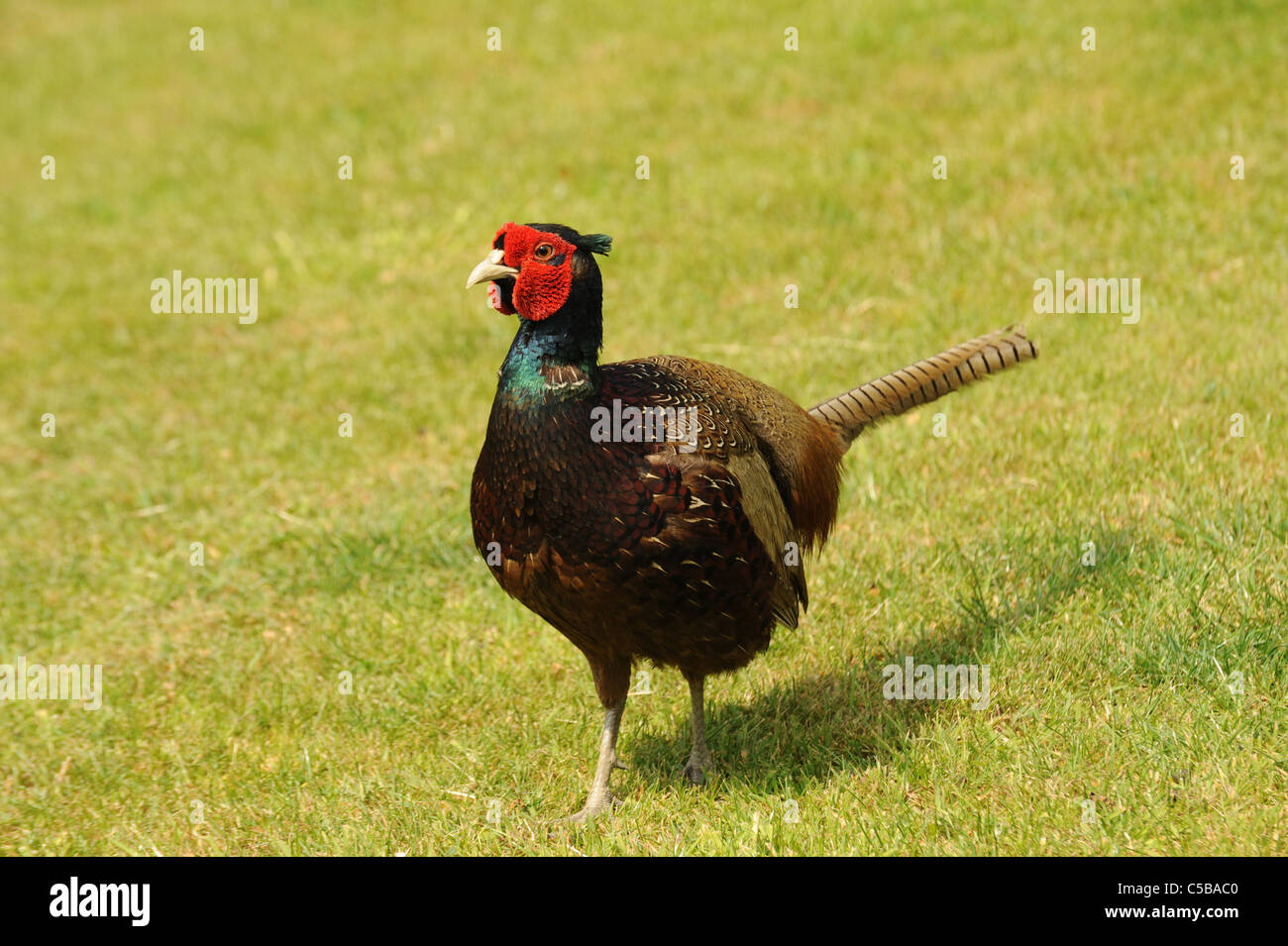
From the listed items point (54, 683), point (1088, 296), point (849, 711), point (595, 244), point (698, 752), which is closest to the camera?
point (595, 244)

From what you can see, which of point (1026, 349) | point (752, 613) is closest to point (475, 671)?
point (752, 613)

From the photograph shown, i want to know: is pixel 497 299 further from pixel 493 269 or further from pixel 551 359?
pixel 551 359

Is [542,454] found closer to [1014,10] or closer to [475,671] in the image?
[475,671]

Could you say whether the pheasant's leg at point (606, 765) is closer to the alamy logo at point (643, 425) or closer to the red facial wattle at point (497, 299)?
the alamy logo at point (643, 425)

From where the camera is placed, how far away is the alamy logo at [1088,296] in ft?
25.5

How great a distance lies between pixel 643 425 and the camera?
436 centimetres

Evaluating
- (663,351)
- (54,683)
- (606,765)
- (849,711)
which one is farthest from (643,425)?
(663,351)

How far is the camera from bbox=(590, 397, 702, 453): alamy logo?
4281mm

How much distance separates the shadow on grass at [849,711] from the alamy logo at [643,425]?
1341 millimetres

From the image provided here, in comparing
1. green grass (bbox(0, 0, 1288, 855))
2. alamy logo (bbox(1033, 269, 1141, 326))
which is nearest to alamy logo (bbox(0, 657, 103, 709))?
green grass (bbox(0, 0, 1288, 855))

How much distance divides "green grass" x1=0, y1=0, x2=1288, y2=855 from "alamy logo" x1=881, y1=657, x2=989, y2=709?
8cm

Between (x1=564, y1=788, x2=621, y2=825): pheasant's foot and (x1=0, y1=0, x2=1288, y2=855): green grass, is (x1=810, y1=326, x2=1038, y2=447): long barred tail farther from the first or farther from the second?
(x1=564, y1=788, x2=621, y2=825): pheasant's foot

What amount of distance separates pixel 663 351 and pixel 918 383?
3.27 metres

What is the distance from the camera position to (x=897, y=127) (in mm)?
10305
